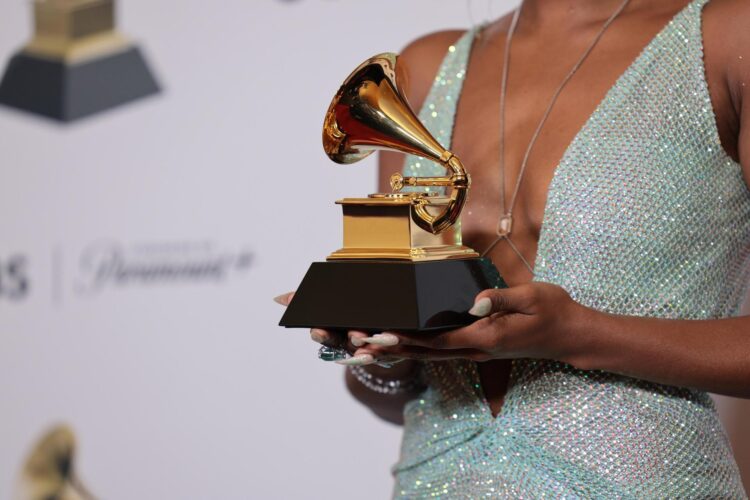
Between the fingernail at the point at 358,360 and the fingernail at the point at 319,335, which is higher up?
the fingernail at the point at 319,335

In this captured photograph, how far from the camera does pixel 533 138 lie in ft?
3.20

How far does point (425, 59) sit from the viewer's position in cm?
111

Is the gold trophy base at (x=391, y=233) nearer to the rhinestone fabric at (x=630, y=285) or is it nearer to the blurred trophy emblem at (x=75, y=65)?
the rhinestone fabric at (x=630, y=285)

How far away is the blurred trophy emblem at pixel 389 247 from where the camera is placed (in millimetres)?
776

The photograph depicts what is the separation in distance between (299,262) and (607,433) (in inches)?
32.7

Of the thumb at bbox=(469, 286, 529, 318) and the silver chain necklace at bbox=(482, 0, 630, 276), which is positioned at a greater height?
the silver chain necklace at bbox=(482, 0, 630, 276)

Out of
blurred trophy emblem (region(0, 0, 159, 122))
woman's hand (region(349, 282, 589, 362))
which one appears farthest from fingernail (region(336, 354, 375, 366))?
blurred trophy emblem (region(0, 0, 159, 122))

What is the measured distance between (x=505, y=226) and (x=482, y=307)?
0.23 meters

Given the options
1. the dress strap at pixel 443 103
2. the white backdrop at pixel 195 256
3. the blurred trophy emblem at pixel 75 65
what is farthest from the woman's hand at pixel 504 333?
the blurred trophy emblem at pixel 75 65

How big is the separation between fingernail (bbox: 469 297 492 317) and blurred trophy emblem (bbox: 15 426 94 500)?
1283 mm

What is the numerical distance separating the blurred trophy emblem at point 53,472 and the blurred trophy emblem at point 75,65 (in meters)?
0.55

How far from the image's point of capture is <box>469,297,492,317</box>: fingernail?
0.73m

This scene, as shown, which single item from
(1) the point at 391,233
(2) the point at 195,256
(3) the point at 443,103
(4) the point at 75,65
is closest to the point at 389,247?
(1) the point at 391,233

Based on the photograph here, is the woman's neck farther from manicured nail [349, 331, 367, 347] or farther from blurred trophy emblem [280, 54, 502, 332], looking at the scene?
manicured nail [349, 331, 367, 347]
